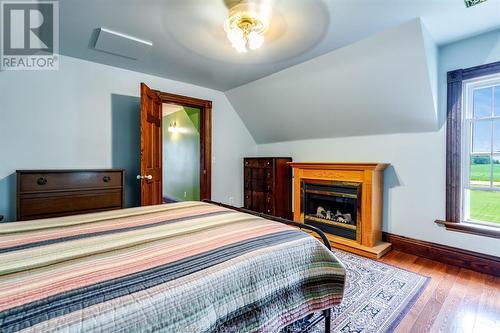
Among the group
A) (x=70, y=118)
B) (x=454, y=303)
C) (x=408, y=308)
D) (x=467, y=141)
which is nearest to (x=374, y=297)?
(x=408, y=308)

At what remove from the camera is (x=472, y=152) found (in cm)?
259

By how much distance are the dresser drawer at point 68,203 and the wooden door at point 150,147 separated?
1.12 feet

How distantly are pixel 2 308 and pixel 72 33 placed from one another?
269cm

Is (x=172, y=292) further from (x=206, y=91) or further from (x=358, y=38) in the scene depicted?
(x=206, y=91)

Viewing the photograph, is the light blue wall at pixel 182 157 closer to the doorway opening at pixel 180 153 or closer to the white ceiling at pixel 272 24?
the doorway opening at pixel 180 153

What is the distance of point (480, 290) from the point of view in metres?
2.08

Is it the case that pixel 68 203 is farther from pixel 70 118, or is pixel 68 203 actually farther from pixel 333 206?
pixel 333 206

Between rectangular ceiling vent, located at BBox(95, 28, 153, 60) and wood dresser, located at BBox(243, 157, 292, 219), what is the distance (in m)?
2.46

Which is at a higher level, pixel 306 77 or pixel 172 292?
pixel 306 77

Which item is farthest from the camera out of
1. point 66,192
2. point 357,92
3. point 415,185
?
point 357,92

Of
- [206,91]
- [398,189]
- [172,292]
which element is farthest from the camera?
[206,91]

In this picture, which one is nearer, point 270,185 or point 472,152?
point 472,152

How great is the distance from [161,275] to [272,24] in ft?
7.27

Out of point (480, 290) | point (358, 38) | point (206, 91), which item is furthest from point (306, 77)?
point (480, 290)
